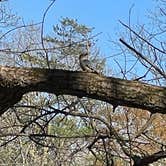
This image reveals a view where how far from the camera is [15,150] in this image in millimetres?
12711

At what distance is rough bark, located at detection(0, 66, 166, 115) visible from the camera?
1786 millimetres

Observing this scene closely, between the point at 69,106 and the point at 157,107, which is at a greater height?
the point at 69,106

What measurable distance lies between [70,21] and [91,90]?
573 inches

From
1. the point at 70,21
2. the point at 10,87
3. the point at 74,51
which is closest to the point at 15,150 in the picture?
the point at 70,21

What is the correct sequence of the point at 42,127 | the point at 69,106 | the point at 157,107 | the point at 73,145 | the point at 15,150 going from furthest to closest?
the point at 15,150 → the point at 73,145 → the point at 42,127 → the point at 69,106 → the point at 157,107

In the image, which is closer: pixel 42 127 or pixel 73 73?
pixel 73 73

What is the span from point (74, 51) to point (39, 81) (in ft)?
3.74

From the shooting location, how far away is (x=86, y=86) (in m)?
1.82

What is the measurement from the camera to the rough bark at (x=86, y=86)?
1.79 metres

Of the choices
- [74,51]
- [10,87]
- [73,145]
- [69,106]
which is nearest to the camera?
[10,87]

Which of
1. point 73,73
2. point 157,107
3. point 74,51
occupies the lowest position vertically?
point 157,107

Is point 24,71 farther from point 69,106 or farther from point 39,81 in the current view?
point 69,106

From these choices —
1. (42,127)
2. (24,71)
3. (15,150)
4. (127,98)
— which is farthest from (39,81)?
(15,150)

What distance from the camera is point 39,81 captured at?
1854mm
